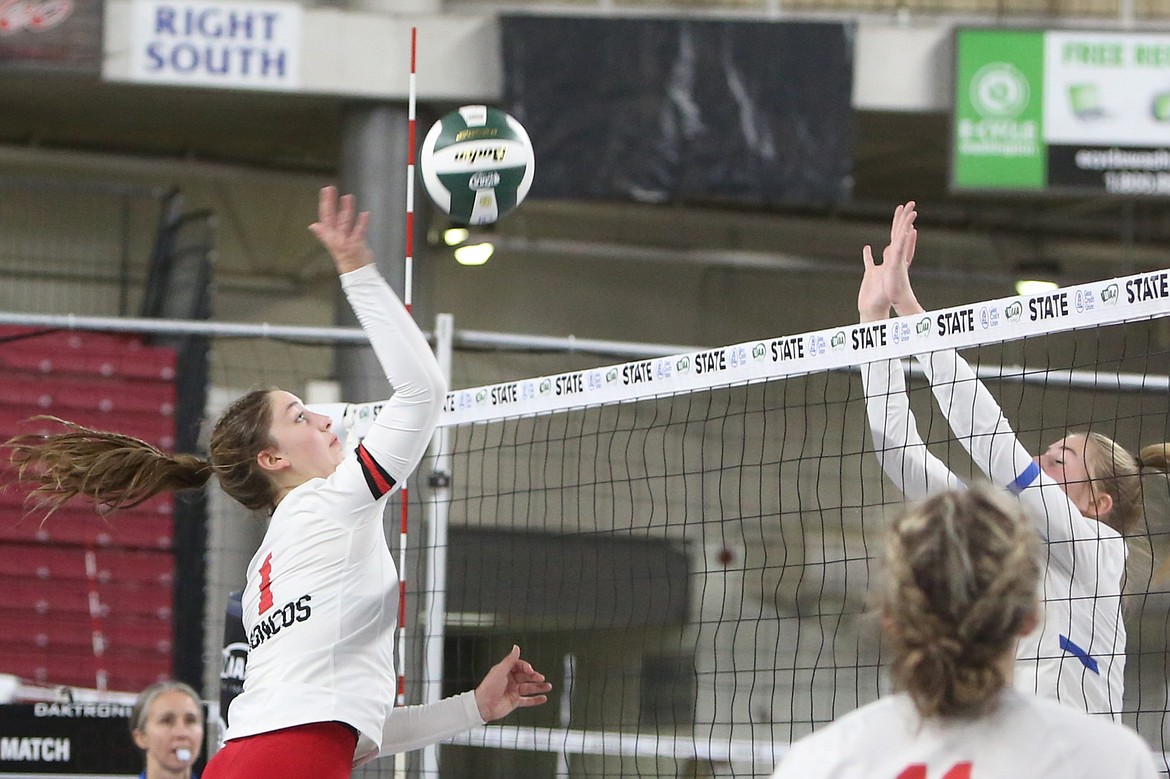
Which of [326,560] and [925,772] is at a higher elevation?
[326,560]

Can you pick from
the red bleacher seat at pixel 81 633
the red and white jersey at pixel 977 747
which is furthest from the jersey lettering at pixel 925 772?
the red bleacher seat at pixel 81 633

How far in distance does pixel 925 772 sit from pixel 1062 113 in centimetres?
956

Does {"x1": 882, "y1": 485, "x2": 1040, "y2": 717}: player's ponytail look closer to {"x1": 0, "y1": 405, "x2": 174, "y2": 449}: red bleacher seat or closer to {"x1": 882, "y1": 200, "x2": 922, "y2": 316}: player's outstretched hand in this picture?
{"x1": 882, "y1": 200, "x2": 922, "y2": 316}: player's outstretched hand

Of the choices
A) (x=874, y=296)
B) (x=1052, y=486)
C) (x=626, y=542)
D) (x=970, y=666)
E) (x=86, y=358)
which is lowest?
(x=970, y=666)

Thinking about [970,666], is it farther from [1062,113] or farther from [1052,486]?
[1062,113]

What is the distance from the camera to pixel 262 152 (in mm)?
13000

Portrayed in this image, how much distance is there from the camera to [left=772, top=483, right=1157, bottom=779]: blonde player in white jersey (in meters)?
1.80

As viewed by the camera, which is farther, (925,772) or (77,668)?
(77,668)

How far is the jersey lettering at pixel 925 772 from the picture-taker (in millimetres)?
1822

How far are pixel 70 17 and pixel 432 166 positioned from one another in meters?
6.65

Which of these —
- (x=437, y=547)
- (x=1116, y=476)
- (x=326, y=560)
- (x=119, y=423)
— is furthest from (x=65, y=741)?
(x=119, y=423)

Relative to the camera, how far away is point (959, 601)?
1.80 m

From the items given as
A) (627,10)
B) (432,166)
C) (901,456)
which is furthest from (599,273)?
(901,456)

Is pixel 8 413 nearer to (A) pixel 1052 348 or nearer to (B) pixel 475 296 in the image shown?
(B) pixel 475 296
